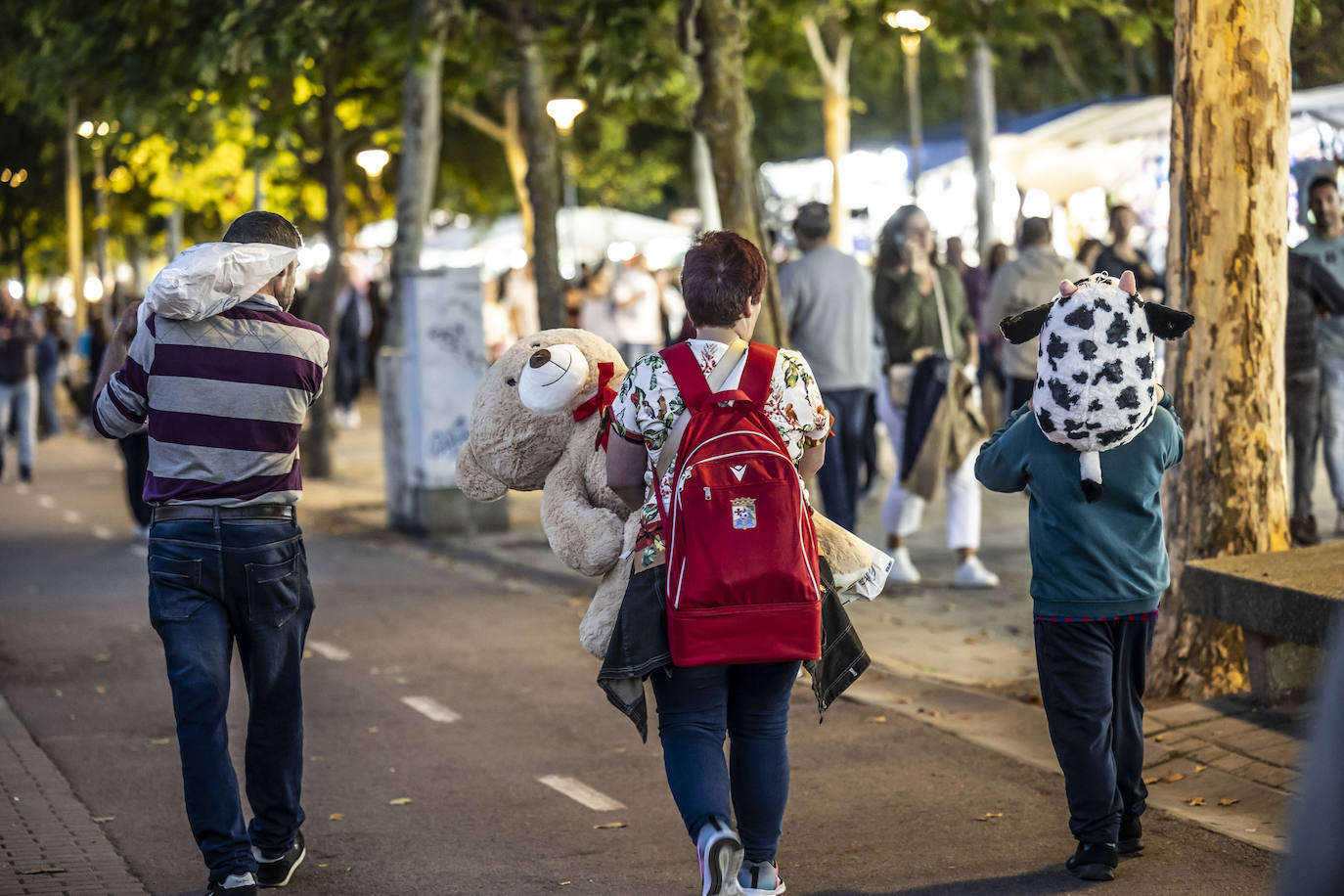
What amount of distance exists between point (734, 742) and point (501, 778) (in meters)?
1.98

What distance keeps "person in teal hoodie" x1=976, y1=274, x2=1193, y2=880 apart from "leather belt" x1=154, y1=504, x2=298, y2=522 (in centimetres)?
199

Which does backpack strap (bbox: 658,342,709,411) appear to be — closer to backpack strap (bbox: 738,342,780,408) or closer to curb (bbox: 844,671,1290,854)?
backpack strap (bbox: 738,342,780,408)

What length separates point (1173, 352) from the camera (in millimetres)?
6723

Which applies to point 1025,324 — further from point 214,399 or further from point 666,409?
point 214,399

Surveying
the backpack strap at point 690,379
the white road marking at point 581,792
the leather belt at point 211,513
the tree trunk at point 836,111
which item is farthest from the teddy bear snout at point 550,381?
the tree trunk at point 836,111

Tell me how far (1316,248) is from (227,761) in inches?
290

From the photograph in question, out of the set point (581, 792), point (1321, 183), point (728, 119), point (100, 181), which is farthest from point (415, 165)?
point (100, 181)

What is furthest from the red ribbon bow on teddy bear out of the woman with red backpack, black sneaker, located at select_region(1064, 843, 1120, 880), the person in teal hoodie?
black sneaker, located at select_region(1064, 843, 1120, 880)

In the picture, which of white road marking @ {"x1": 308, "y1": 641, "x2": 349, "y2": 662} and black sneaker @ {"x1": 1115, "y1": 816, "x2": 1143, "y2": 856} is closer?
black sneaker @ {"x1": 1115, "y1": 816, "x2": 1143, "y2": 856}

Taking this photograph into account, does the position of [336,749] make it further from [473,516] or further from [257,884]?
[473,516]

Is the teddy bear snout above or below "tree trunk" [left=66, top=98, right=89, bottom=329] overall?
below

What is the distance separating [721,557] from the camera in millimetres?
4203

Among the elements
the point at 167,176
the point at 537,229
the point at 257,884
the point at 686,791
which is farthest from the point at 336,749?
the point at 167,176

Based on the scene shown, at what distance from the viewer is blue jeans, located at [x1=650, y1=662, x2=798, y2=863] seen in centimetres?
438
